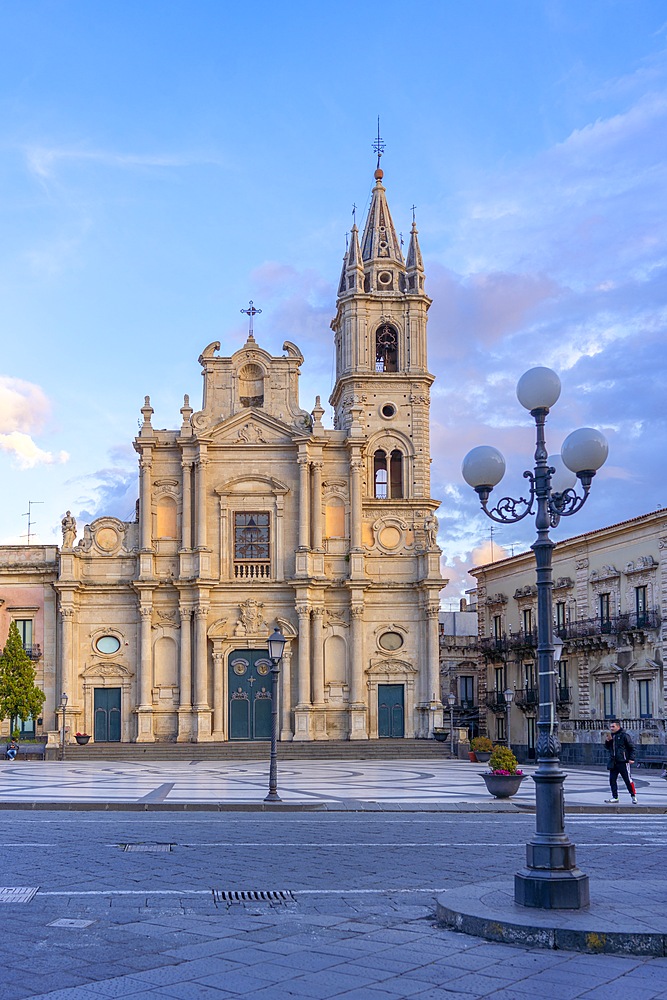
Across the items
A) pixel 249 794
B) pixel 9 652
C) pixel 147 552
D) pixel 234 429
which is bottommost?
pixel 249 794

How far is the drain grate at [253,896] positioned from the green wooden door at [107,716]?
3968 centimetres

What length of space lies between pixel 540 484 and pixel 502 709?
46.2 meters

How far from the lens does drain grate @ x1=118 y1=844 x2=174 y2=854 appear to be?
14586 millimetres

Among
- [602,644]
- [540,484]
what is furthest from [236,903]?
[602,644]

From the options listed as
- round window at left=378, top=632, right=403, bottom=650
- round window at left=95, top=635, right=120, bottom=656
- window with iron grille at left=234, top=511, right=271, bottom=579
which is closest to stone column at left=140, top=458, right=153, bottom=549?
window with iron grille at left=234, top=511, right=271, bottom=579

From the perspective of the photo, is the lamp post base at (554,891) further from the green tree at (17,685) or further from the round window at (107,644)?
the round window at (107,644)

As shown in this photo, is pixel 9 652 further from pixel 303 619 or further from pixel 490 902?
pixel 490 902

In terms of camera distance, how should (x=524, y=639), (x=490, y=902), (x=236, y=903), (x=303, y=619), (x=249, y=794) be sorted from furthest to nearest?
(x=524, y=639) < (x=303, y=619) < (x=249, y=794) < (x=236, y=903) < (x=490, y=902)

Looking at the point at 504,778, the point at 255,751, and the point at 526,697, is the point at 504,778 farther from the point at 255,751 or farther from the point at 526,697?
the point at 526,697

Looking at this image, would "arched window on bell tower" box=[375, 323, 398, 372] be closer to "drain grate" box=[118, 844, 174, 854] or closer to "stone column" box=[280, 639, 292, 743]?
"stone column" box=[280, 639, 292, 743]

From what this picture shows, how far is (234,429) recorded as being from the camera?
2034 inches

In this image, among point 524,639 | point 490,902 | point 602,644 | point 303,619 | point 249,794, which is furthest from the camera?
point 524,639

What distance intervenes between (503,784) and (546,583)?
563 inches

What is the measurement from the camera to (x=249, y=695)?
49.9m
